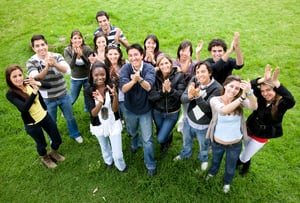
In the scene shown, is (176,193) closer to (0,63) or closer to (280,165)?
(280,165)

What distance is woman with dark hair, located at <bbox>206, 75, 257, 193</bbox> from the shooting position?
3.29 m

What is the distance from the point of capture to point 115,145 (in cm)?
414

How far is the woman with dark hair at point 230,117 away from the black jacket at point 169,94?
2.14 feet

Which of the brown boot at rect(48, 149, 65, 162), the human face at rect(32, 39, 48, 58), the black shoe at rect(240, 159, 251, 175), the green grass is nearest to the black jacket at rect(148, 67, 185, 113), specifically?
the green grass

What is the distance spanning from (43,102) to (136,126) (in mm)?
1599

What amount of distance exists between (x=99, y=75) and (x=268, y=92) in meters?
2.39

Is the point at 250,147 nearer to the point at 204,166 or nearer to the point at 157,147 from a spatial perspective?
the point at 204,166

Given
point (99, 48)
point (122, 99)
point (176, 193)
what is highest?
point (99, 48)

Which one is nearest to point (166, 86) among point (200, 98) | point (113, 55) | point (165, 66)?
point (165, 66)

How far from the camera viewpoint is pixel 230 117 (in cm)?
347

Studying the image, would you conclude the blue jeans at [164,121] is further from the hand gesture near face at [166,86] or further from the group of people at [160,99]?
the hand gesture near face at [166,86]

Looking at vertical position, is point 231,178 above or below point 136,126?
below

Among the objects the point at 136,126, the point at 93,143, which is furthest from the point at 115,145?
the point at 93,143

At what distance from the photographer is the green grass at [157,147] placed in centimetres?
427
